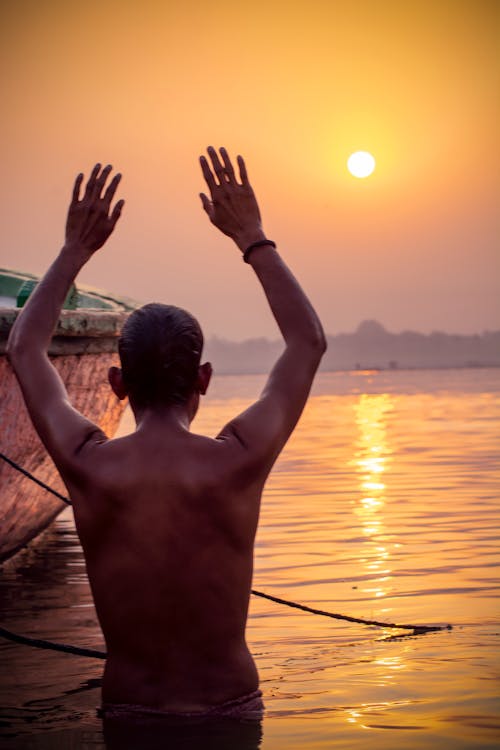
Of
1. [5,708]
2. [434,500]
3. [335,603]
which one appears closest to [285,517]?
[434,500]

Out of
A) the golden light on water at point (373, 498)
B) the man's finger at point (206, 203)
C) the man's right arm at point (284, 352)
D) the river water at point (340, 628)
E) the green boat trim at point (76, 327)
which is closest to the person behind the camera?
the man's right arm at point (284, 352)

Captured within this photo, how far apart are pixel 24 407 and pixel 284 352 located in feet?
16.4

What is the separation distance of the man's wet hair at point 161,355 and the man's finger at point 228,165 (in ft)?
1.21

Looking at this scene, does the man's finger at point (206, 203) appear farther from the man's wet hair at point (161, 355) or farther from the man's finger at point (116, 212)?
the man's wet hair at point (161, 355)

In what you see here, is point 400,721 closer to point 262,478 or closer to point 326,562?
point 262,478

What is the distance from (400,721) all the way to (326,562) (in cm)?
442

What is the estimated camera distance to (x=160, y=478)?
299 cm

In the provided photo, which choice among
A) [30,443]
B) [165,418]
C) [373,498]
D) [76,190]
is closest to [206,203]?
[76,190]

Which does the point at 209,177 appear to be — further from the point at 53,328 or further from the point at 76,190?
the point at 53,328

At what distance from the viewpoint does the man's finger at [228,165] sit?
3.12 metres

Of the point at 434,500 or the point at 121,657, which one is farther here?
the point at 434,500

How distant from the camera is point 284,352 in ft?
10.0

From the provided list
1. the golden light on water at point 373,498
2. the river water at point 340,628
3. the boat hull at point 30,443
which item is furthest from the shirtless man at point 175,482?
the golden light on water at point 373,498

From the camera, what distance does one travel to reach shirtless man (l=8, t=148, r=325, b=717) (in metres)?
3.00
